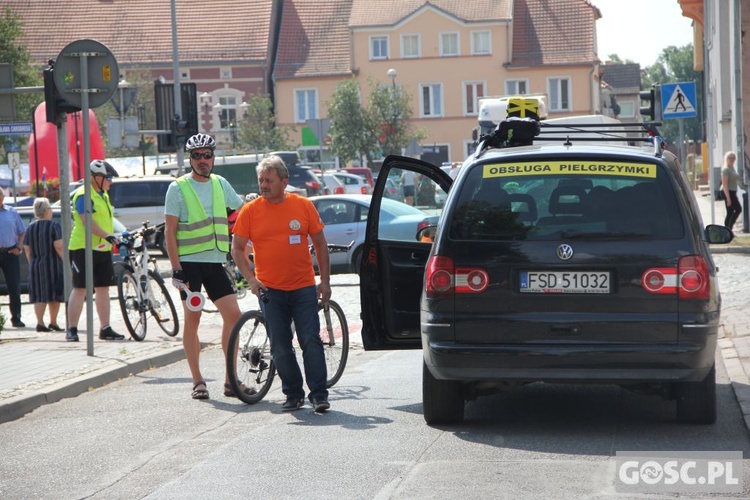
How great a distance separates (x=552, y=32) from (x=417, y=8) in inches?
322

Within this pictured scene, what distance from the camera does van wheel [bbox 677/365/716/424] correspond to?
7.69 meters

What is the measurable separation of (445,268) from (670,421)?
1.75 metres

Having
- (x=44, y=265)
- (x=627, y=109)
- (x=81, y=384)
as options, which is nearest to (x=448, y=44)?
(x=627, y=109)

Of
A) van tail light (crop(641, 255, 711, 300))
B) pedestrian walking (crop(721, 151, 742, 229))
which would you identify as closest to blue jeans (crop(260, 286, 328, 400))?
van tail light (crop(641, 255, 711, 300))

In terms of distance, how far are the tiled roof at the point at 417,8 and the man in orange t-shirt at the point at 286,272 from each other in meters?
69.7

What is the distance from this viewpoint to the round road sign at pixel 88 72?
1190cm

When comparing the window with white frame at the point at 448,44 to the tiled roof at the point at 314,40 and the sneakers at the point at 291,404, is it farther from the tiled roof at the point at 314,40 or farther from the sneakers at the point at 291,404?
the sneakers at the point at 291,404

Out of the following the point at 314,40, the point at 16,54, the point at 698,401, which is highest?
the point at 314,40

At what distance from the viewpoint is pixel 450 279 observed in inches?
297

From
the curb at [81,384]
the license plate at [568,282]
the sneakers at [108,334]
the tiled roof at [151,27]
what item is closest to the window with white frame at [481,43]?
the tiled roof at [151,27]

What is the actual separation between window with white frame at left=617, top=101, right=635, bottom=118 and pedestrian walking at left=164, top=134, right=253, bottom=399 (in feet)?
355

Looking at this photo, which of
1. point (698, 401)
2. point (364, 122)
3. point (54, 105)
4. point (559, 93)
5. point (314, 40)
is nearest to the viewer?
point (698, 401)

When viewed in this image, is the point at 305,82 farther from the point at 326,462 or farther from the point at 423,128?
the point at 326,462

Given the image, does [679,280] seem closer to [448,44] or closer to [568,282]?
[568,282]
